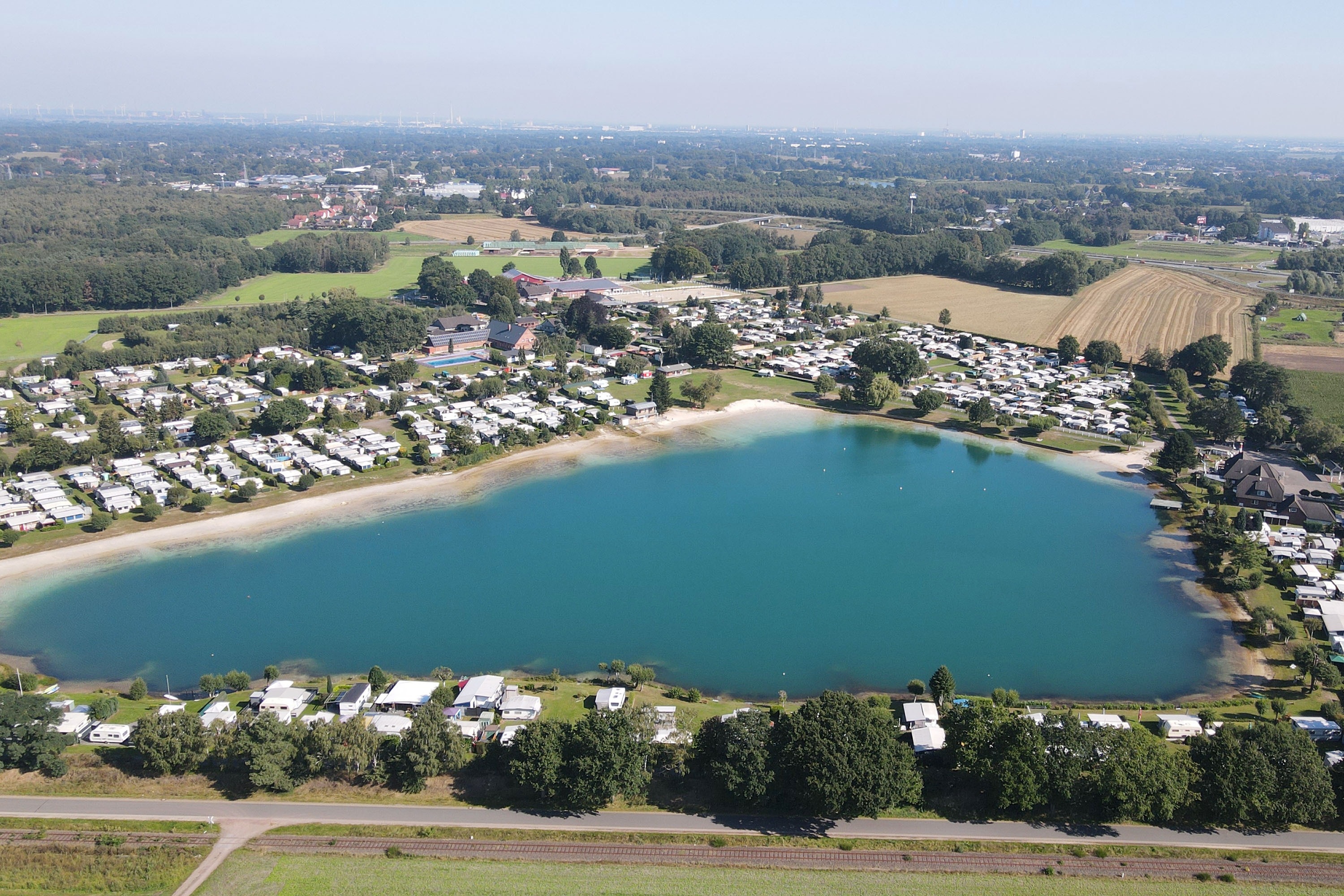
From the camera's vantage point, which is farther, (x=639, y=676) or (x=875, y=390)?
(x=875, y=390)

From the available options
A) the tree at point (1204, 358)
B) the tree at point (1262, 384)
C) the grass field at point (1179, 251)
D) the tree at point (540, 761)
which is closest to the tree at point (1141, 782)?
the tree at point (540, 761)

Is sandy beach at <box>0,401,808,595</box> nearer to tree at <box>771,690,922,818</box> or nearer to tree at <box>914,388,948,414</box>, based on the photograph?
tree at <box>914,388,948,414</box>

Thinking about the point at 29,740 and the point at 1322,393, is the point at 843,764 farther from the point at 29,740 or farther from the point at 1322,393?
the point at 1322,393

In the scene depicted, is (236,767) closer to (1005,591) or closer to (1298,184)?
(1005,591)

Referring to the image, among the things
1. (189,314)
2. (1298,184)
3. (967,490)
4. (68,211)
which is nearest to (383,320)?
(189,314)

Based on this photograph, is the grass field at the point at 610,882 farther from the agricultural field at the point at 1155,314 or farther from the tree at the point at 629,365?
the agricultural field at the point at 1155,314

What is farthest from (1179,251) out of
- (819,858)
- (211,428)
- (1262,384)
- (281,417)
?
(819,858)

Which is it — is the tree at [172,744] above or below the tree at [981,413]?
below
